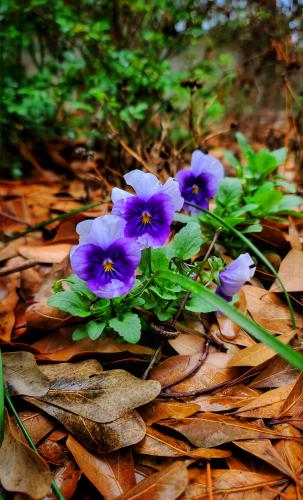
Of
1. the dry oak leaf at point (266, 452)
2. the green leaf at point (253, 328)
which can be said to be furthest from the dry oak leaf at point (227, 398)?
the green leaf at point (253, 328)

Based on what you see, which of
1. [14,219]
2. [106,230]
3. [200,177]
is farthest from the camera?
[14,219]

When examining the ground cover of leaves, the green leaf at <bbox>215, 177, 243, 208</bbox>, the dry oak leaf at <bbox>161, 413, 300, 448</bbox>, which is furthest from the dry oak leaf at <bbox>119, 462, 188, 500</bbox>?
the green leaf at <bbox>215, 177, 243, 208</bbox>

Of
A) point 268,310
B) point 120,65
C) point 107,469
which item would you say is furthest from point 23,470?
point 120,65

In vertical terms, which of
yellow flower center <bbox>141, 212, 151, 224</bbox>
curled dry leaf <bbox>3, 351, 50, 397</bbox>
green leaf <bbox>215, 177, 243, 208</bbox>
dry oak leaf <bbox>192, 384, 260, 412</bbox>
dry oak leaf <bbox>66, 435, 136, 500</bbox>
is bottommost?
dry oak leaf <bbox>66, 435, 136, 500</bbox>

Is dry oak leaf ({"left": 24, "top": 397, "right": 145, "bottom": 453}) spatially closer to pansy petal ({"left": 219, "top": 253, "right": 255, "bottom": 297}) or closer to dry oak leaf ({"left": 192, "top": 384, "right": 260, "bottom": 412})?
dry oak leaf ({"left": 192, "top": 384, "right": 260, "bottom": 412})

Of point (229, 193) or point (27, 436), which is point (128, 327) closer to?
point (27, 436)

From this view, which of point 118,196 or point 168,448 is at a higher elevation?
point 118,196

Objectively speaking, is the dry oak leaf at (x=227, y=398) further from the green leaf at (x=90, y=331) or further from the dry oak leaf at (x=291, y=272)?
the dry oak leaf at (x=291, y=272)
